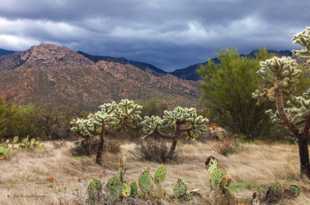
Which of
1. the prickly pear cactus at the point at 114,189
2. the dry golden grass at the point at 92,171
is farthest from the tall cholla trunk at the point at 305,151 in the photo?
the prickly pear cactus at the point at 114,189

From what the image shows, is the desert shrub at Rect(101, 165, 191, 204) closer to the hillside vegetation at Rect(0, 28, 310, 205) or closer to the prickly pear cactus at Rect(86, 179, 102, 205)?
the hillside vegetation at Rect(0, 28, 310, 205)

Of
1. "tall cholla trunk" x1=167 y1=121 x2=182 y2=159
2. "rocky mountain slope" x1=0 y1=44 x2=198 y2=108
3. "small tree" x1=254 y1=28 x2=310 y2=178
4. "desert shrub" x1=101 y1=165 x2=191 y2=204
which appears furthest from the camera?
"rocky mountain slope" x1=0 y1=44 x2=198 y2=108

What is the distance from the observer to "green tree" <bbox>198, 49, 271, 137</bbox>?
91.0 ft

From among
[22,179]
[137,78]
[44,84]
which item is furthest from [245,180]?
[137,78]

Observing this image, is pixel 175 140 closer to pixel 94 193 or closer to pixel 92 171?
pixel 92 171

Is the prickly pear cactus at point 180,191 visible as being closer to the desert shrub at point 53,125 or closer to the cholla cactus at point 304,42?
the cholla cactus at point 304,42

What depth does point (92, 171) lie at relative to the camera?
542 inches

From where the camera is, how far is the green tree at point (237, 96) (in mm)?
27734

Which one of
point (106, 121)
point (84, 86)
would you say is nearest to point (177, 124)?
point (106, 121)

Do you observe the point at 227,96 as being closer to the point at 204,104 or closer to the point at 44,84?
the point at 204,104

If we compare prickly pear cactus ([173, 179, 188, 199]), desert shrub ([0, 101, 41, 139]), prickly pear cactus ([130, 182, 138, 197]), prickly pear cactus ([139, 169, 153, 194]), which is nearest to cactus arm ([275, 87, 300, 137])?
prickly pear cactus ([173, 179, 188, 199])

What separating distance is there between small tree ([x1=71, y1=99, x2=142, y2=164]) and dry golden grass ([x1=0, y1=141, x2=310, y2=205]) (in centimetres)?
77

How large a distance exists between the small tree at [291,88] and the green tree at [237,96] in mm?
12141

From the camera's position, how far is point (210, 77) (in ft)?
101
